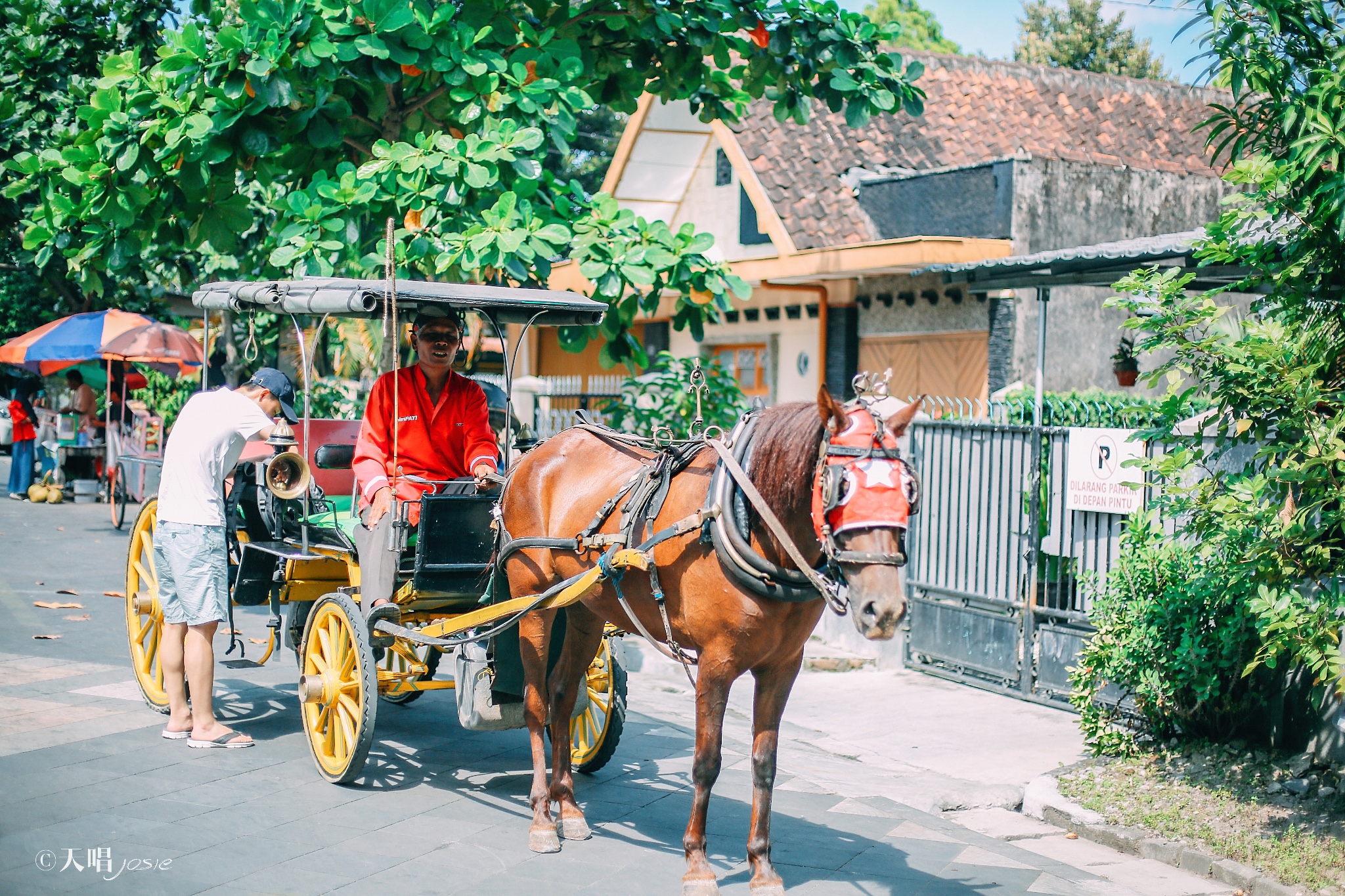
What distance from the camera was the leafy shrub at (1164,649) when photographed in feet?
20.7

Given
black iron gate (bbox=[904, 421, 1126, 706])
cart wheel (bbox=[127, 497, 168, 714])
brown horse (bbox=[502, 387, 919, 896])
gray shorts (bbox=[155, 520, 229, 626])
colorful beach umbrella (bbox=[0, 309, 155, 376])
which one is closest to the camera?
brown horse (bbox=[502, 387, 919, 896])

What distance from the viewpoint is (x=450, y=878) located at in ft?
16.1

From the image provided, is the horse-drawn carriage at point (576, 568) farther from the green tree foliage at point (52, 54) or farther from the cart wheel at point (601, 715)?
the green tree foliage at point (52, 54)

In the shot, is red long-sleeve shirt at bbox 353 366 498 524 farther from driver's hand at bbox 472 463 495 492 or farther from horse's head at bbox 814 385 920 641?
horse's head at bbox 814 385 920 641

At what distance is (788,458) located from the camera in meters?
4.49

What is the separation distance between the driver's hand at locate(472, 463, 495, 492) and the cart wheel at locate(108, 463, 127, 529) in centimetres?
1016

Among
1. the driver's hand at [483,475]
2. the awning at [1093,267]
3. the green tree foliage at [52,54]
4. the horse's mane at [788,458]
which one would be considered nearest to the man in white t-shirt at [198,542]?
the driver's hand at [483,475]

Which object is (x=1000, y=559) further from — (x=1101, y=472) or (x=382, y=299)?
(x=382, y=299)

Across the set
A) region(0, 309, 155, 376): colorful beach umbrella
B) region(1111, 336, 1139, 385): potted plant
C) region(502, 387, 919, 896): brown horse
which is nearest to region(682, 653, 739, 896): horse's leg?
region(502, 387, 919, 896): brown horse

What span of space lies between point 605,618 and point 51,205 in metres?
5.86

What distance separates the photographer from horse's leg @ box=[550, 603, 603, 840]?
561 cm

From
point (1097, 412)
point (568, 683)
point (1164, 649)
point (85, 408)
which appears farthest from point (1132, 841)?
point (85, 408)

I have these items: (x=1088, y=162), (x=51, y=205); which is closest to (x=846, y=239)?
(x=1088, y=162)

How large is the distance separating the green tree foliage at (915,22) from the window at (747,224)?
14.6m
